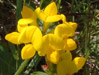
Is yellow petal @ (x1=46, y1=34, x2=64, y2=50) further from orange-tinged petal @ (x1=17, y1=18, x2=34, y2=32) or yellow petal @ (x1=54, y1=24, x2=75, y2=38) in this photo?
orange-tinged petal @ (x1=17, y1=18, x2=34, y2=32)

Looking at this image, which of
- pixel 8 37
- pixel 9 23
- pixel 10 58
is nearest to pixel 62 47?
pixel 8 37

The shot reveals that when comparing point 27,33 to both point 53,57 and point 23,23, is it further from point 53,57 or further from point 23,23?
point 53,57

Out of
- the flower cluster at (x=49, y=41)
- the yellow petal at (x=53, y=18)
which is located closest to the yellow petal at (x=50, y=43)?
the flower cluster at (x=49, y=41)

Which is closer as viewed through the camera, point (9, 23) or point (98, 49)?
point (98, 49)

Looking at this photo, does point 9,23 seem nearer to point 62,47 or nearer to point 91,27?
point 91,27

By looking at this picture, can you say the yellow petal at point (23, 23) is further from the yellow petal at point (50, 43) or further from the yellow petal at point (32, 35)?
the yellow petal at point (50, 43)

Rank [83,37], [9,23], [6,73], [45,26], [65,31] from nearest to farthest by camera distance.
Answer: [65,31], [45,26], [6,73], [83,37], [9,23]

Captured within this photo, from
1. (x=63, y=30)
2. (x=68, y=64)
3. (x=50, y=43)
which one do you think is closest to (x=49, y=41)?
(x=50, y=43)
